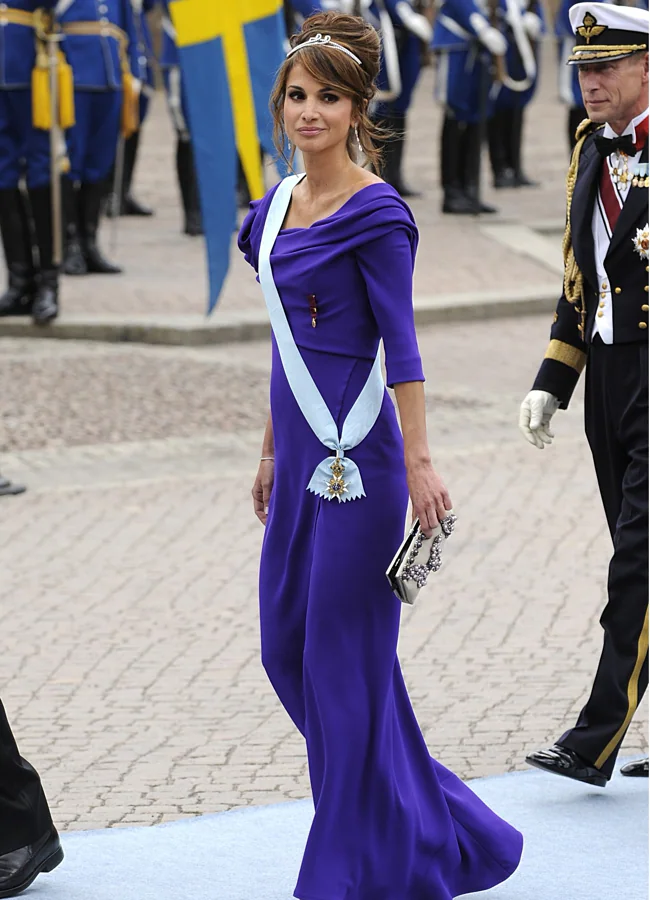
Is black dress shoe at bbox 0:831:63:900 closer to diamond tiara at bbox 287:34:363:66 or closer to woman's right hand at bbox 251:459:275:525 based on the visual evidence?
woman's right hand at bbox 251:459:275:525

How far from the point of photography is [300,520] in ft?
12.1

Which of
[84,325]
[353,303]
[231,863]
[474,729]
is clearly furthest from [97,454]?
[353,303]

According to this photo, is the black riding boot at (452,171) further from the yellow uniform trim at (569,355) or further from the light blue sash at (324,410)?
the light blue sash at (324,410)

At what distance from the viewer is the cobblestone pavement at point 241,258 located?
11969mm

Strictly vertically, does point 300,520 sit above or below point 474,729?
above

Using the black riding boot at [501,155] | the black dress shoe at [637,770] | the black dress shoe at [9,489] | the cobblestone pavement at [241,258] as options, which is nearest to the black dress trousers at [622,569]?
the black dress shoe at [637,770]

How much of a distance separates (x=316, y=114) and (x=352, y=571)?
2.78 feet

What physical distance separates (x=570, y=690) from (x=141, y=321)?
6101 millimetres

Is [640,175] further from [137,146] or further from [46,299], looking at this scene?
[137,146]

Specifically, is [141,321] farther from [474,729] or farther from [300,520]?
[300,520]

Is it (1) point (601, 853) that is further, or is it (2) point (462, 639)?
(2) point (462, 639)

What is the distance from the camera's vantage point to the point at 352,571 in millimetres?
3633

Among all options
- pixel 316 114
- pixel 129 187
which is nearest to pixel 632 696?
pixel 316 114

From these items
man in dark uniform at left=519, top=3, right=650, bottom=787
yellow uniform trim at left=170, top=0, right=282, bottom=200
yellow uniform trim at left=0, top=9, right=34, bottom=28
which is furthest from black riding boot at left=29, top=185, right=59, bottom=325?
man in dark uniform at left=519, top=3, right=650, bottom=787
